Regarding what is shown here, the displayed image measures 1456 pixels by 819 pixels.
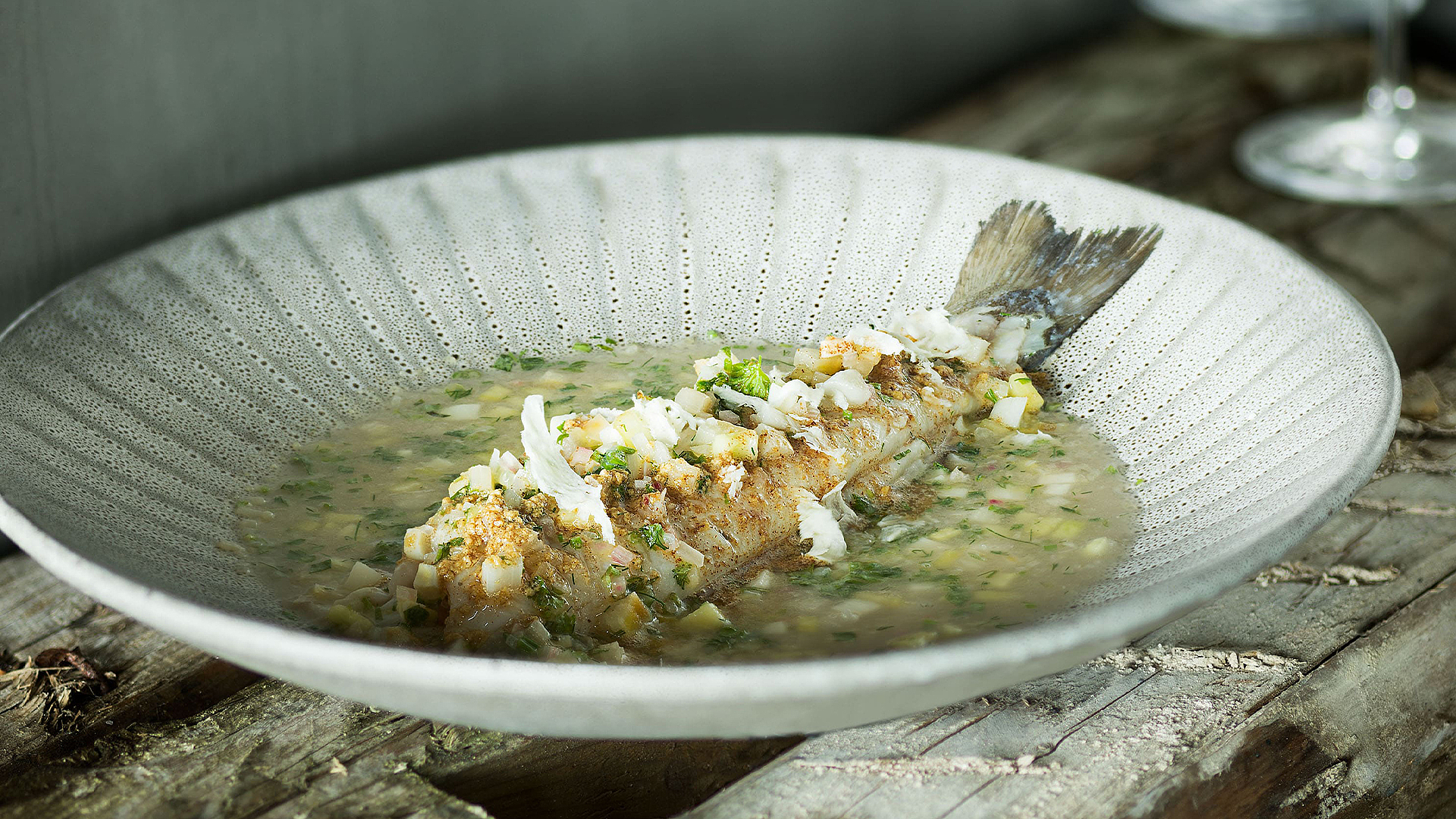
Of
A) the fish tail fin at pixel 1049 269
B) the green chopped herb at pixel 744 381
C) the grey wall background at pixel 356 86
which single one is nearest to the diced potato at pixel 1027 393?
the fish tail fin at pixel 1049 269

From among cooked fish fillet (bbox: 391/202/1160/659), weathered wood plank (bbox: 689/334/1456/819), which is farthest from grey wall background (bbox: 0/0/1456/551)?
weathered wood plank (bbox: 689/334/1456/819)

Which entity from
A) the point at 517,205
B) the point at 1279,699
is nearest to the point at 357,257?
the point at 517,205

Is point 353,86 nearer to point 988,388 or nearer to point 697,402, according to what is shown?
point 697,402

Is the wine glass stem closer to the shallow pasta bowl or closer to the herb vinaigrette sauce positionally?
the shallow pasta bowl

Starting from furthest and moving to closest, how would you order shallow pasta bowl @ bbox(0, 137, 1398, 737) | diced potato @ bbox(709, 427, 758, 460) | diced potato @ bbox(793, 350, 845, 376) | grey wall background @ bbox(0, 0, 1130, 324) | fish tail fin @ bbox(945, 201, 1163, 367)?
grey wall background @ bbox(0, 0, 1130, 324) → fish tail fin @ bbox(945, 201, 1163, 367) → diced potato @ bbox(793, 350, 845, 376) → diced potato @ bbox(709, 427, 758, 460) → shallow pasta bowl @ bbox(0, 137, 1398, 737)

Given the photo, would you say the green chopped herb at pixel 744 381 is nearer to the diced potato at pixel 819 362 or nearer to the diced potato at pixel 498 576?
the diced potato at pixel 819 362

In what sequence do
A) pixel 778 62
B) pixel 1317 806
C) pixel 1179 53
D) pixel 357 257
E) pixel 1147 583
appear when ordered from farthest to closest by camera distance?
1. pixel 1179 53
2. pixel 778 62
3. pixel 357 257
4. pixel 1317 806
5. pixel 1147 583

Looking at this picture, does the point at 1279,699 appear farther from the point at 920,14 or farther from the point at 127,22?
the point at 920,14
